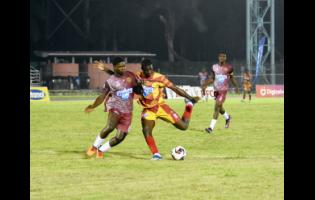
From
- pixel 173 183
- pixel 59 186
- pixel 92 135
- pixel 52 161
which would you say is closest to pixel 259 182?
pixel 173 183

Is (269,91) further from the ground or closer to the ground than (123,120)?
closer to the ground

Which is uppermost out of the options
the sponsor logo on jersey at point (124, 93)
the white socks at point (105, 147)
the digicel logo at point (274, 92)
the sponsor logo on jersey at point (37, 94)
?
the sponsor logo on jersey at point (124, 93)

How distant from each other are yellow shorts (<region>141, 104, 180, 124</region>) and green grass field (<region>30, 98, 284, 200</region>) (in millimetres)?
971

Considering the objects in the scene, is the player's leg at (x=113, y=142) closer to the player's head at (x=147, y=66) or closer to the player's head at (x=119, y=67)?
the player's head at (x=119, y=67)

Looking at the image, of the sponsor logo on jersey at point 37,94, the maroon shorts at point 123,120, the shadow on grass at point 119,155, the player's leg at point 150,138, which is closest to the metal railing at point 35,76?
the sponsor logo on jersey at point 37,94

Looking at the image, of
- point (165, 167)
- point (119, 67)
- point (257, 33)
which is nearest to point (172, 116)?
point (119, 67)

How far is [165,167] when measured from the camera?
49.0 ft

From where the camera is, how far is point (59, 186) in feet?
40.6

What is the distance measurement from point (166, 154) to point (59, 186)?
581 centimetres

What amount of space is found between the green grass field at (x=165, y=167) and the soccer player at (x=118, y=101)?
0.44 metres

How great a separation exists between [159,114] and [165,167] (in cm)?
194

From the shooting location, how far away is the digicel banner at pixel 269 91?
5947 centimetres

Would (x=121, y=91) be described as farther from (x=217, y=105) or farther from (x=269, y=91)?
(x=269, y=91)
